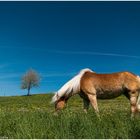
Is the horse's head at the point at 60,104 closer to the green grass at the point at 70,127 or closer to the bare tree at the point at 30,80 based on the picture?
the green grass at the point at 70,127

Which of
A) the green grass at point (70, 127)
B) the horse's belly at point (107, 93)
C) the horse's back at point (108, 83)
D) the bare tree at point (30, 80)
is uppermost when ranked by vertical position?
the bare tree at point (30, 80)

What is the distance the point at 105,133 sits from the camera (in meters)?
9.02

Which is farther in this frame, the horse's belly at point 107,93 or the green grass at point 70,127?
the horse's belly at point 107,93

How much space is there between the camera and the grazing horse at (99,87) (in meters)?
16.0

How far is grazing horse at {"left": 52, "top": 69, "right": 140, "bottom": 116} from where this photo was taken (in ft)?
52.5

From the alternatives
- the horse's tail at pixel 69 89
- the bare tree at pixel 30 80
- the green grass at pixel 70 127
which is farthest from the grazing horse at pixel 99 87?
the bare tree at pixel 30 80

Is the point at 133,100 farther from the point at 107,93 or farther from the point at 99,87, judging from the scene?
the point at 99,87

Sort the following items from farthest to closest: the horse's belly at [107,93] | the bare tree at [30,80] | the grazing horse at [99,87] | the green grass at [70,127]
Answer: the bare tree at [30,80]
the horse's belly at [107,93]
the grazing horse at [99,87]
the green grass at [70,127]

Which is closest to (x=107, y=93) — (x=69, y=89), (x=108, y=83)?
A: (x=108, y=83)

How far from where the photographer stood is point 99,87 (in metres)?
16.1

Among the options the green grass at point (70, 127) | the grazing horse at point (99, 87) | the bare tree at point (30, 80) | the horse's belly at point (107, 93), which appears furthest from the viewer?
the bare tree at point (30, 80)

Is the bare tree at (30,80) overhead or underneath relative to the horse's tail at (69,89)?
overhead

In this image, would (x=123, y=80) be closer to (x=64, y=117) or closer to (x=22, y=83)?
(x=64, y=117)

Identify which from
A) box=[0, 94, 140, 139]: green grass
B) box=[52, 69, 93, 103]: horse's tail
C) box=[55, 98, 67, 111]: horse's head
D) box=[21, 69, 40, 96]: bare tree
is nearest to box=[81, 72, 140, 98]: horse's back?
box=[52, 69, 93, 103]: horse's tail
